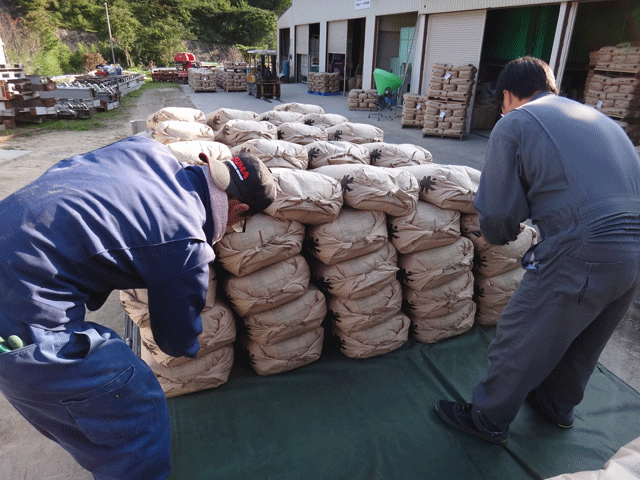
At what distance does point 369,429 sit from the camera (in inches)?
92.7

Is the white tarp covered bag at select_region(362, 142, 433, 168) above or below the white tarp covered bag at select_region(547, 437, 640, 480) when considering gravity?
above

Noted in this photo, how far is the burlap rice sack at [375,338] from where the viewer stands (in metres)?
2.81

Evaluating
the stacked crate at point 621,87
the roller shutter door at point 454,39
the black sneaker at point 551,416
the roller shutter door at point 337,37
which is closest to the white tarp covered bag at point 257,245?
the black sneaker at point 551,416

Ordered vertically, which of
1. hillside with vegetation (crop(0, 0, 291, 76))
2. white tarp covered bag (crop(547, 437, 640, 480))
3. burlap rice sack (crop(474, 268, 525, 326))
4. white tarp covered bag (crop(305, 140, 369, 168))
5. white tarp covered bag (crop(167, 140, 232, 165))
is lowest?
burlap rice sack (crop(474, 268, 525, 326))

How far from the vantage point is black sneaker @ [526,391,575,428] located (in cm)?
238

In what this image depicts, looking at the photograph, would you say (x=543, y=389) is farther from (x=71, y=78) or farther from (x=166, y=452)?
(x=71, y=78)

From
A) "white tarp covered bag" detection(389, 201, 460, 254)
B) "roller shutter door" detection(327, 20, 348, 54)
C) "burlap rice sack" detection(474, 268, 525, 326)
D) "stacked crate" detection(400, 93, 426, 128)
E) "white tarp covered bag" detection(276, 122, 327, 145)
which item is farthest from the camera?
"roller shutter door" detection(327, 20, 348, 54)

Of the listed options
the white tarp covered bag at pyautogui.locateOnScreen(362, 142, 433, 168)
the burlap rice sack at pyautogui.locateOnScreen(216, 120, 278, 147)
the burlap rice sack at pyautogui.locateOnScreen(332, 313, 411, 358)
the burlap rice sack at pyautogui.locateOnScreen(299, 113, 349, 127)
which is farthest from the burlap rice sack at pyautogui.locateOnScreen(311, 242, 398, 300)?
the burlap rice sack at pyautogui.locateOnScreen(299, 113, 349, 127)

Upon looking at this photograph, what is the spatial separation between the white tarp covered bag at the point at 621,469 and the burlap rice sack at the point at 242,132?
315cm

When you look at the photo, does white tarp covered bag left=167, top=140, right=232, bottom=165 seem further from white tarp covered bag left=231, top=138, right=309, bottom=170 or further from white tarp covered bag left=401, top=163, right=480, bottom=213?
white tarp covered bag left=401, top=163, right=480, bottom=213

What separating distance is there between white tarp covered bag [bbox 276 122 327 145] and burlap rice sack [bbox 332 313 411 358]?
5.71 feet

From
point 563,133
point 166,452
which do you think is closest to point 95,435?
point 166,452

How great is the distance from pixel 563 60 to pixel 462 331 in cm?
796

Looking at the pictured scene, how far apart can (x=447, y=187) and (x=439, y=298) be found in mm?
749
